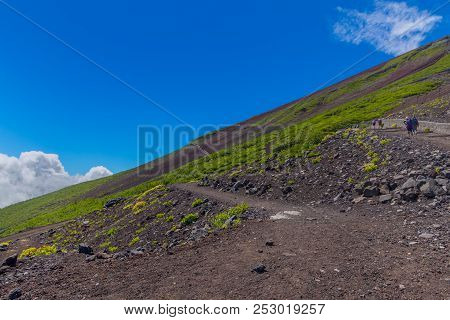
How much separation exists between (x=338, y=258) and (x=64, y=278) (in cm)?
920

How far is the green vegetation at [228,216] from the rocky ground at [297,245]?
101 millimetres

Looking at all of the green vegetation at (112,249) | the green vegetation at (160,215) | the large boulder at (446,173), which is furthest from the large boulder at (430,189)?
the green vegetation at (112,249)

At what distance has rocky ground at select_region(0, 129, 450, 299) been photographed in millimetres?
8367

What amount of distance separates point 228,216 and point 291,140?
27024mm

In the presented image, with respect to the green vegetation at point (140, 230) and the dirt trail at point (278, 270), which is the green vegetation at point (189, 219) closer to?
the green vegetation at point (140, 230)

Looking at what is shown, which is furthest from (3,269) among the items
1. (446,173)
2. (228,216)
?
(446,173)

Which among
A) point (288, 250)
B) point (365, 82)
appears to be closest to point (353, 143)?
point (288, 250)

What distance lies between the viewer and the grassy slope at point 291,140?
42.1 metres

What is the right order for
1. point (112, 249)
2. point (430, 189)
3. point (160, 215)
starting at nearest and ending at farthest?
1. point (430, 189)
2. point (112, 249)
3. point (160, 215)

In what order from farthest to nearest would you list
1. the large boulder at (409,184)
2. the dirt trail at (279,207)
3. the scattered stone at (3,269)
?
the dirt trail at (279,207), the large boulder at (409,184), the scattered stone at (3,269)

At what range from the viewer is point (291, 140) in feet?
140

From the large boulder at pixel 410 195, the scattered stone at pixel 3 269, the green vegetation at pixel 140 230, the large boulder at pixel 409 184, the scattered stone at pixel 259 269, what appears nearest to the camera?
the scattered stone at pixel 259 269

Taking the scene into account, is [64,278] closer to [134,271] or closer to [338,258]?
[134,271]

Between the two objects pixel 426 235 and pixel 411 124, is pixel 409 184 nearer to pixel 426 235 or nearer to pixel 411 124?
pixel 426 235
